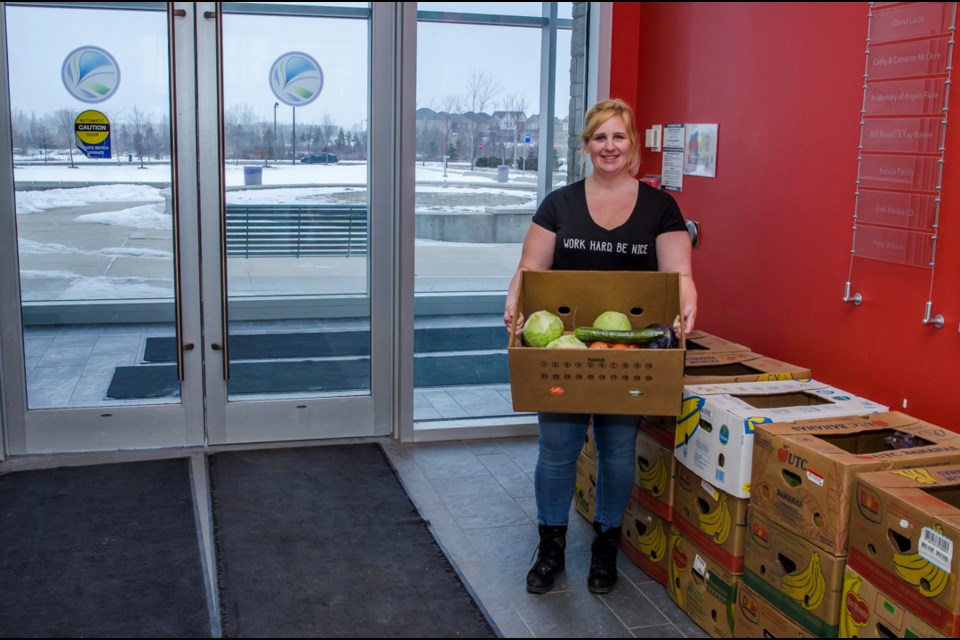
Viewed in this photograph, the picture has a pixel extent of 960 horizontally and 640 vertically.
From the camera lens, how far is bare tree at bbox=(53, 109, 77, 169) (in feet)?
13.4

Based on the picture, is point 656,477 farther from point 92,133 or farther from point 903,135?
point 92,133

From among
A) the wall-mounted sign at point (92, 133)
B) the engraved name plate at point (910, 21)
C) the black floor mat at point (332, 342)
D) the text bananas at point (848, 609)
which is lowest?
the text bananas at point (848, 609)

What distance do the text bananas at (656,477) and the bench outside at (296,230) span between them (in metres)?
1.91

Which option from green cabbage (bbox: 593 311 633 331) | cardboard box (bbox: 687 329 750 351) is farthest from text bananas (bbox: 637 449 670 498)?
cardboard box (bbox: 687 329 750 351)

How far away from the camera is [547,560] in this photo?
310 centimetres

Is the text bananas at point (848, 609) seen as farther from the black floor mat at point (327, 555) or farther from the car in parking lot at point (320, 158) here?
the car in parking lot at point (320, 158)

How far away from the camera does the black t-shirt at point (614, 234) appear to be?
3.05 m

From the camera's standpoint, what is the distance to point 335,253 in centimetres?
449

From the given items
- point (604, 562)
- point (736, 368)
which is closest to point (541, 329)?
point (604, 562)

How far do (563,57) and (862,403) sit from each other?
239cm

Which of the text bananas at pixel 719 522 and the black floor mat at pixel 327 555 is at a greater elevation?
the text bananas at pixel 719 522

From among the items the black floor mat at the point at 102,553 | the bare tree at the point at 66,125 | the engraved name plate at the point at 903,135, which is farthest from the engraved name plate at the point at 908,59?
the bare tree at the point at 66,125

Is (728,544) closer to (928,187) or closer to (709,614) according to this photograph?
(709,614)

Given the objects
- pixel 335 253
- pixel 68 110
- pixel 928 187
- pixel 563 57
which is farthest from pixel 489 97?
pixel 928 187
